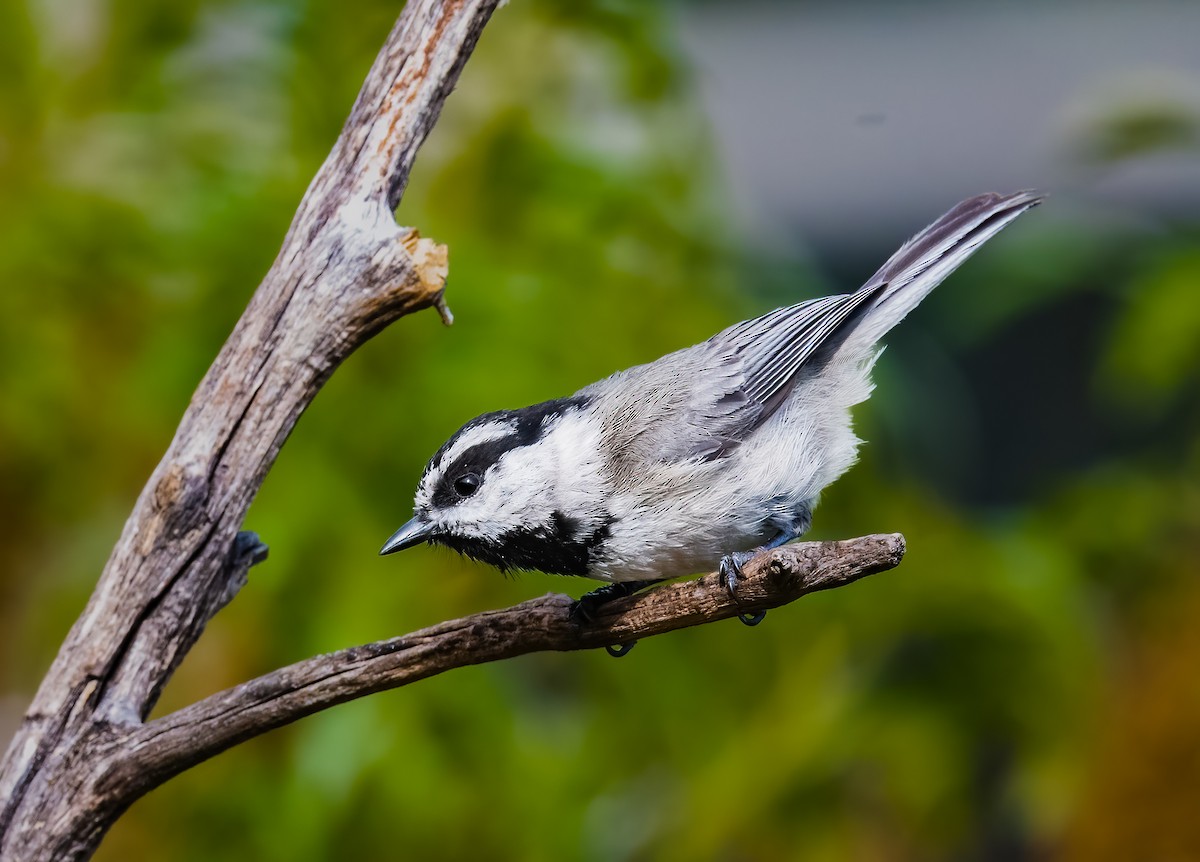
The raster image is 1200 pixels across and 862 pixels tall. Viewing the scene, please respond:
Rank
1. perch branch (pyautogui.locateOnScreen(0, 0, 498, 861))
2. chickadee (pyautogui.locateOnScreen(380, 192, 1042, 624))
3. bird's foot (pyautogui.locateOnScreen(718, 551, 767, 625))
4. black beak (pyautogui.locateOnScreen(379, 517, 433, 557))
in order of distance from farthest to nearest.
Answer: black beak (pyautogui.locateOnScreen(379, 517, 433, 557)) → chickadee (pyautogui.locateOnScreen(380, 192, 1042, 624)) → perch branch (pyautogui.locateOnScreen(0, 0, 498, 861)) → bird's foot (pyautogui.locateOnScreen(718, 551, 767, 625))

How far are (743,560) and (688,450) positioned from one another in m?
0.34

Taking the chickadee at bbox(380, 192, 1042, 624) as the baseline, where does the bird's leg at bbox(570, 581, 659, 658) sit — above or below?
below

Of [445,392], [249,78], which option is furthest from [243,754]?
[249,78]

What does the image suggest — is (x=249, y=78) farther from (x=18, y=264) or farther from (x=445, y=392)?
(x=445, y=392)

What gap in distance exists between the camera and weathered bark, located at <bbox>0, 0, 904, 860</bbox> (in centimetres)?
166

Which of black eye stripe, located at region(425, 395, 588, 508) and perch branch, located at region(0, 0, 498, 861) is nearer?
perch branch, located at region(0, 0, 498, 861)

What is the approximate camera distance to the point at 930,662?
2717 mm

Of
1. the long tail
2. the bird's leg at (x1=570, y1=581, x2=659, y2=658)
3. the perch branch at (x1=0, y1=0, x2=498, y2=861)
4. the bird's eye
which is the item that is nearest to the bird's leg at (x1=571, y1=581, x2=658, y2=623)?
the bird's leg at (x1=570, y1=581, x2=659, y2=658)

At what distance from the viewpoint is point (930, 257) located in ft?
6.84

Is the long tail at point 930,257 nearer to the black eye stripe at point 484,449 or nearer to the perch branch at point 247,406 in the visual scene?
the black eye stripe at point 484,449

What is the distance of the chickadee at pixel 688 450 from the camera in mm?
1942

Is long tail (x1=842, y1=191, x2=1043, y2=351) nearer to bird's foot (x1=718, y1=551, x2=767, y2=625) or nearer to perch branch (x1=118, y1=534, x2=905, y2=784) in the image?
bird's foot (x1=718, y1=551, x2=767, y2=625)

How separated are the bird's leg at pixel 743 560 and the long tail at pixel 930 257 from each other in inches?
14.1

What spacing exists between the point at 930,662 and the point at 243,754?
156 centimetres
